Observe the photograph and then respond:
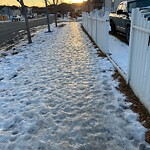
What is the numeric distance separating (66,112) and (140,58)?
1656 millimetres

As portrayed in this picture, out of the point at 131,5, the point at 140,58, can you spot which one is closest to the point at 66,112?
the point at 140,58

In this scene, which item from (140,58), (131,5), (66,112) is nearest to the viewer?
(66,112)

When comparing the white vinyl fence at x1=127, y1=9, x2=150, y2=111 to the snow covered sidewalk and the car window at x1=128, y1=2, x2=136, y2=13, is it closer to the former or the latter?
the snow covered sidewalk

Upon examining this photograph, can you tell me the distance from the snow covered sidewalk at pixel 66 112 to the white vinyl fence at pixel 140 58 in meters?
0.37

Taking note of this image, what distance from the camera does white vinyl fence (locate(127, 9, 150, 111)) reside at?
143 inches

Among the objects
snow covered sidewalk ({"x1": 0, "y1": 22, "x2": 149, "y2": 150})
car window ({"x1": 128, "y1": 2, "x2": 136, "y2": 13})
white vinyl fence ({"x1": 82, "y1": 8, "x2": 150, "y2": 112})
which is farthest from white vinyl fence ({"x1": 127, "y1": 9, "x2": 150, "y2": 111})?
car window ({"x1": 128, "y1": 2, "x2": 136, "y2": 13})

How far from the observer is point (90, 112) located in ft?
12.7

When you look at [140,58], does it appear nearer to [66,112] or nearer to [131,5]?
[66,112]

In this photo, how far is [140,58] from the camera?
4004 millimetres

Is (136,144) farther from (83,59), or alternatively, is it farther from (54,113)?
(83,59)

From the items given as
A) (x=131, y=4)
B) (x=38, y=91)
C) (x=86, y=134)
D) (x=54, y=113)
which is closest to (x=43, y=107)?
(x=54, y=113)

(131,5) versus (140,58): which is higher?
(131,5)

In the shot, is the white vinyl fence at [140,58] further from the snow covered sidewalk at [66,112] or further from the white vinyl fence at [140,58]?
the snow covered sidewalk at [66,112]

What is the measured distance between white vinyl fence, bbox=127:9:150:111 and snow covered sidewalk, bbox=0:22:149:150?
37 cm
